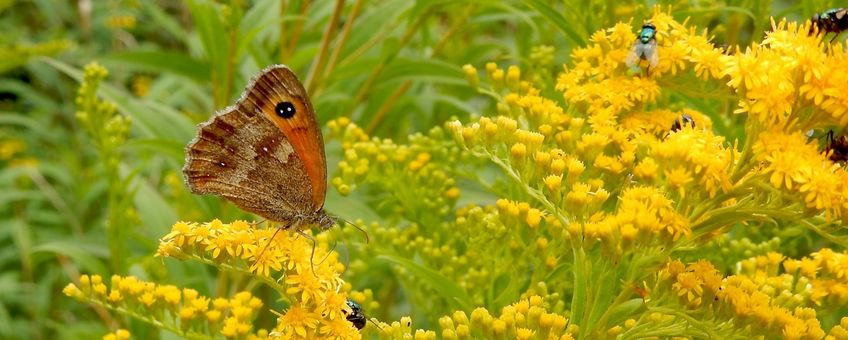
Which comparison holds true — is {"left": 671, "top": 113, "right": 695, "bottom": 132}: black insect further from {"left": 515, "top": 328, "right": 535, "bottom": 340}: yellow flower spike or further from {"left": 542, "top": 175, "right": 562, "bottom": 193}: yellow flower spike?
{"left": 515, "top": 328, "right": 535, "bottom": 340}: yellow flower spike

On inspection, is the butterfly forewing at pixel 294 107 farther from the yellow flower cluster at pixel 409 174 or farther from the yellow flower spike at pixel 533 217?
the yellow flower spike at pixel 533 217

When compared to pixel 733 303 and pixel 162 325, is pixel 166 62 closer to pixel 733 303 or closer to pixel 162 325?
pixel 162 325

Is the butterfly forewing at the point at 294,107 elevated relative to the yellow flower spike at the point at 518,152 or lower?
elevated

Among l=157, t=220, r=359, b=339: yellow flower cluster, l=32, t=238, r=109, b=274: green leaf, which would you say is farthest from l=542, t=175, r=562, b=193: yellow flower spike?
l=32, t=238, r=109, b=274: green leaf

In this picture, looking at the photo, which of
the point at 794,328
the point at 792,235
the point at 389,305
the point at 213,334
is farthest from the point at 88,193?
the point at 794,328

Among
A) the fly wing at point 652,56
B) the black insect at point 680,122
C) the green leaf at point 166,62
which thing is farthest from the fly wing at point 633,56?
the green leaf at point 166,62

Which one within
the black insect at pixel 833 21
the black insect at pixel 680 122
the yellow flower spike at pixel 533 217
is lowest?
the yellow flower spike at pixel 533 217

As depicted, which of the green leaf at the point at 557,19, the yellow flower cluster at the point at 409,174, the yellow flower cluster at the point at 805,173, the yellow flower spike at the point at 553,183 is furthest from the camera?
the yellow flower cluster at the point at 409,174

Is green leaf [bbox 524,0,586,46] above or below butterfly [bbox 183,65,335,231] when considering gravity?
above

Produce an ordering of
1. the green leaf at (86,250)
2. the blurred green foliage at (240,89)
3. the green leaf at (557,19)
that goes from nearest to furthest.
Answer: the green leaf at (557,19) → the blurred green foliage at (240,89) → the green leaf at (86,250)
